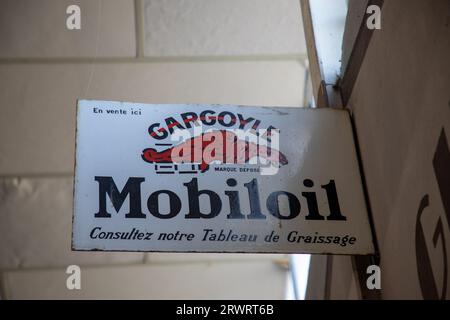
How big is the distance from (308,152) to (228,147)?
257mm

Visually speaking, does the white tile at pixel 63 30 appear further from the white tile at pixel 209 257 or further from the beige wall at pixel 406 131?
the white tile at pixel 209 257

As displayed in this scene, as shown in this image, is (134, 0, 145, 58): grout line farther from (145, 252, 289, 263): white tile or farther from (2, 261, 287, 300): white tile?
(2, 261, 287, 300): white tile

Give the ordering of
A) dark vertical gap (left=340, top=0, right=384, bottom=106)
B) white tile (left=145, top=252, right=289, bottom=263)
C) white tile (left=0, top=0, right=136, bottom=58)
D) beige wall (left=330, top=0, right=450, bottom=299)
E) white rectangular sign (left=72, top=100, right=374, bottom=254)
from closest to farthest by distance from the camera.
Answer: beige wall (left=330, top=0, right=450, bottom=299), white rectangular sign (left=72, top=100, right=374, bottom=254), dark vertical gap (left=340, top=0, right=384, bottom=106), white tile (left=0, top=0, right=136, bottom=58), white tile (left=145, top=252, right=289, bottom=263)

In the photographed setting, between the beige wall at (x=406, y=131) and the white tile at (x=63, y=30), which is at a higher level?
the white tile at (x=63, y=30)

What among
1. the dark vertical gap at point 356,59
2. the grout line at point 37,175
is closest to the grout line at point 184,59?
the grout line at point 37,175

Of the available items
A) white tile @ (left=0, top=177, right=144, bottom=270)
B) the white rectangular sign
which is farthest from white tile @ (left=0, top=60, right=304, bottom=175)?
the white rectangular sign

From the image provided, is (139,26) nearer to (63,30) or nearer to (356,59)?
(63,30)

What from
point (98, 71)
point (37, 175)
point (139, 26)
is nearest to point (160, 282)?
point (37, 175)

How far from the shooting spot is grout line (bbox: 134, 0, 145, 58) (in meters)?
3.31

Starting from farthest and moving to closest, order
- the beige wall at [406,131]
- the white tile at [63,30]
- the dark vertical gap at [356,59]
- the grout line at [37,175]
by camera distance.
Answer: the grout line at [37,175] → the white tile at [63,30] → the dark vertical gap at [356,59] → the beige wall at [406,131]

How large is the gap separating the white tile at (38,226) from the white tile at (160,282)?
117 mm

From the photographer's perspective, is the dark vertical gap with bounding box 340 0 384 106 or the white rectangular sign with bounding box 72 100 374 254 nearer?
the white rectangular sign with bounding box 72 100 374 254

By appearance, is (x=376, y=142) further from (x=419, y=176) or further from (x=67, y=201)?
(x=67, y=201)

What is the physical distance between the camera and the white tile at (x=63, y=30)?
328 centimetres
